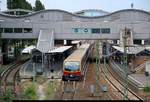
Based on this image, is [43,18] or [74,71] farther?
[43,18]

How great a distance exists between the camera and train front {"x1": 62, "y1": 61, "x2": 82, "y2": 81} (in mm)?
46606

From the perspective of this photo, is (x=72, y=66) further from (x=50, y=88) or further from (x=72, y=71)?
(x=50, y=88)

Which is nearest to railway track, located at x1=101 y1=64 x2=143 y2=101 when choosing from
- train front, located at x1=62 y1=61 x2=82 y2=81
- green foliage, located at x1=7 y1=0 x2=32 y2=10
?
train front, located at x1=62 y1=61 x2=82 y2=81

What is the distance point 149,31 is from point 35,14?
32942 mm

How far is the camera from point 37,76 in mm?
49969

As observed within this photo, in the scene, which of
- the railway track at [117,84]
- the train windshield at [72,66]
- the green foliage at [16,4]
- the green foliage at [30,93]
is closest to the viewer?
the green foliage at [30,93]

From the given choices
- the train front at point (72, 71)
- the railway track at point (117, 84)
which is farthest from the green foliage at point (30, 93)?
the train front at point (72, 71)

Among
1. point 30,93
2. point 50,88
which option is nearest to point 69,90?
point 50,88

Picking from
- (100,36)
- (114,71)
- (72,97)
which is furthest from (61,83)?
(100,36)

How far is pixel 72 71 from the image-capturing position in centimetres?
4669

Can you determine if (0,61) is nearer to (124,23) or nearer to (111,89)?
(124,23)

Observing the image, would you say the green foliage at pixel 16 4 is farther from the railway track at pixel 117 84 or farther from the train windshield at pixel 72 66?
the train windshield at pixel 72 66

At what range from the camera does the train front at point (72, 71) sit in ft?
153

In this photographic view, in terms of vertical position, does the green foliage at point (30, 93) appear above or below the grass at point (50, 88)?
above
